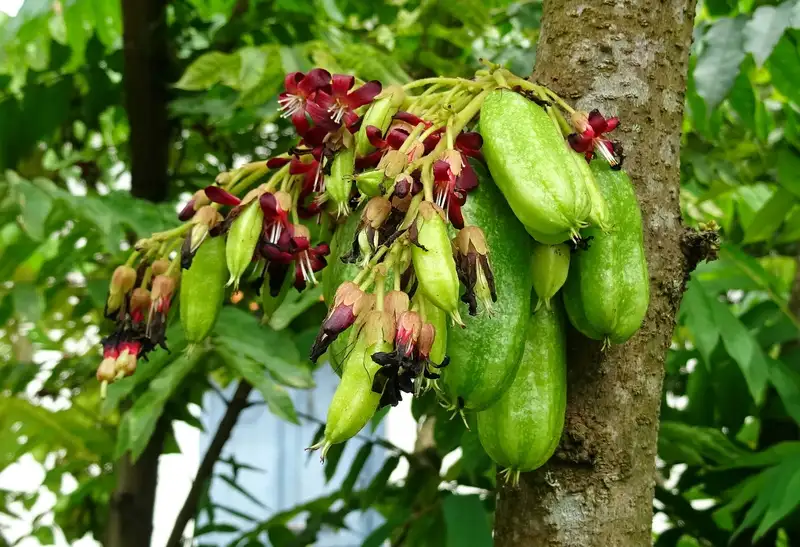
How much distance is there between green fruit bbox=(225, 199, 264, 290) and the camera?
0.61m

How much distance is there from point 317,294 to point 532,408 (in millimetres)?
546

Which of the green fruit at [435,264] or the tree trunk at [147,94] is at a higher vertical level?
the green fruit at [435,264]

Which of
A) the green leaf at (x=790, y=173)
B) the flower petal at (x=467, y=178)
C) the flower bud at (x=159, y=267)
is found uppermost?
the flower petal at (x=467, y=178)

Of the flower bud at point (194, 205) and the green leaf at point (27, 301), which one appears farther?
the green leaf at point (27, 301)

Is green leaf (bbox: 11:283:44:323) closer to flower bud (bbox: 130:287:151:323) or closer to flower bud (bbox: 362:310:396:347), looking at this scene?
flower bud (bbox: 130:287:151:323)

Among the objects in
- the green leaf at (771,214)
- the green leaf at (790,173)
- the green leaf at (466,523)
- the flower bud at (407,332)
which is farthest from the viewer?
the green leaf at (771,214)

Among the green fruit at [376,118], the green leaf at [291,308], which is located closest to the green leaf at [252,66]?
the green leaf at [291,308]

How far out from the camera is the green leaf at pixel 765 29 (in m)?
0.99

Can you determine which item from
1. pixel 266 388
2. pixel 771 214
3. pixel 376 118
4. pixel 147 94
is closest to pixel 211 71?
pixel 147 94

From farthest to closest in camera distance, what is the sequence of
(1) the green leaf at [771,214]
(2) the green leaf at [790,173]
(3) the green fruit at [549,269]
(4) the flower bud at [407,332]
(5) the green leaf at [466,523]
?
(1) the green leaf at [771,214], (2) the green leaf at [790,173], (5) the green leaf at [466,523], (3) the green fruit at [549,269], (4) the flower bud at [407,332]

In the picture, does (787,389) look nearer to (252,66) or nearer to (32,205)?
(252,66)

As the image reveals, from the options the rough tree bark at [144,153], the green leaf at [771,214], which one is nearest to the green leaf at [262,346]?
the rough tree bark at [144,153]

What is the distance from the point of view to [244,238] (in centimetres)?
61

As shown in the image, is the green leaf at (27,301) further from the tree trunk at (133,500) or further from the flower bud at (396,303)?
the flower bud at (396,303)
